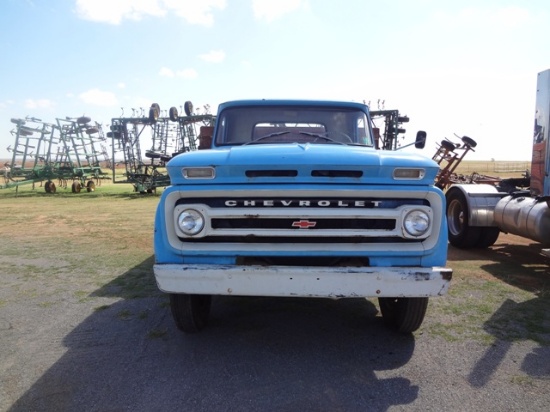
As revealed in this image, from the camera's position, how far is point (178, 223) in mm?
3113

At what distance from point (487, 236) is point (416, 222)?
5.06 metres

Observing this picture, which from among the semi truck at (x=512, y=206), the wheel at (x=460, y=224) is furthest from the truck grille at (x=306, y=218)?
the wheel at (x=460, y=224)

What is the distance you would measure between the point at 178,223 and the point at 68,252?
511cm

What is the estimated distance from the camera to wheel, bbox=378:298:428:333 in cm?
350

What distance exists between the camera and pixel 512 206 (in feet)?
21.4

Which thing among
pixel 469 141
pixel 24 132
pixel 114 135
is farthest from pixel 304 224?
pixel 24 132

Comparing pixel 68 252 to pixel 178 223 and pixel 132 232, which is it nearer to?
pixel 132 232

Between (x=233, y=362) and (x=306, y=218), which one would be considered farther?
(x=233, y=362)

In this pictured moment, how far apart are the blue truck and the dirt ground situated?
0.62m

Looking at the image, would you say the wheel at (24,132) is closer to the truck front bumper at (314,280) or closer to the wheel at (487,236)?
the wheel at (487,236)

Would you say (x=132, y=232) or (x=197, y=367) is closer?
(x=197, y=367)

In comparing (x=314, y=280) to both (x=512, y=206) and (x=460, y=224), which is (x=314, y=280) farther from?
(x=460, y=224)

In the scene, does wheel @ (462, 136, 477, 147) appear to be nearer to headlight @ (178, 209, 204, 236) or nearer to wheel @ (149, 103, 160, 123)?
headlight @ (178, 209, 204, 236)

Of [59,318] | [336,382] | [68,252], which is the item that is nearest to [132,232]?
[68,252]
